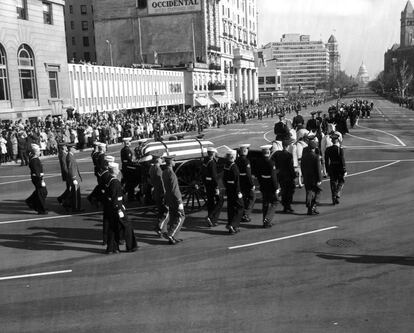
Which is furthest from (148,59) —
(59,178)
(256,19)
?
(59,178)

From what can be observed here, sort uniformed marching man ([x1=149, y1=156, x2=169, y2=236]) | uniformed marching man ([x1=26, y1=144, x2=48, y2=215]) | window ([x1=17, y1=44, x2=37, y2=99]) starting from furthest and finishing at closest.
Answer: window ([x1=17, y1=44, x2=37, y2=99]) → uniformed marching man ([x1=26, y1=144, x2=48, y2=215]) → uniformed marching man ([x1=149, y1=156, x2=169, y2=236])

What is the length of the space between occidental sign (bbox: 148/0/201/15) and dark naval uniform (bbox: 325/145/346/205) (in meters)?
68.0

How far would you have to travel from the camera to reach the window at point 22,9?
36094mm

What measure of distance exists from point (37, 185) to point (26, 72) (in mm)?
26520

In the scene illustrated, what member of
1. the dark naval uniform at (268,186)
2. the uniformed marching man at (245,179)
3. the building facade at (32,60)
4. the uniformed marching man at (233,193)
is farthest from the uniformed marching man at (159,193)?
the building facade at (32,60)

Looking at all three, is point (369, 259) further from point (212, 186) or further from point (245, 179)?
point (212, 186)

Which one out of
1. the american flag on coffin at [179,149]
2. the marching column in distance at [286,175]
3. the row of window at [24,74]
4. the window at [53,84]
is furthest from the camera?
the window at [53,84]

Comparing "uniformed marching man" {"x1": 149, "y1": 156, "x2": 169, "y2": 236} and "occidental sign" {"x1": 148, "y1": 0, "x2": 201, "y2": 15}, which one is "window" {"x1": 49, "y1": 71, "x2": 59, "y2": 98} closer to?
"uniformed marching man" {"x1": 149, "y1": 156, "x2": 169, "y2": 236}

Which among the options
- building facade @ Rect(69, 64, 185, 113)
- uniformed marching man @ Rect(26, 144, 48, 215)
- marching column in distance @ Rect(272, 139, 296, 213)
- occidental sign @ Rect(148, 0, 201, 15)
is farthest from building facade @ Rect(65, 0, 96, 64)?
marching column in distance @ Rect(272, 139, 296, 213)

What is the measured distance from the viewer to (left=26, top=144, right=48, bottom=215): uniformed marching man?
12906mm

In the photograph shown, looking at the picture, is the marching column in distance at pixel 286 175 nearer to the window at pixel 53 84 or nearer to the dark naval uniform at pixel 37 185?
the dark naval uniform at pixel 37 185

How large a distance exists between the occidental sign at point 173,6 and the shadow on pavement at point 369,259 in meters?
72.6

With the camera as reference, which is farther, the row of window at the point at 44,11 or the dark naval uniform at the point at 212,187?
the row of window at the point at 44,11

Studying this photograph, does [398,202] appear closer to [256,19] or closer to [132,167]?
[132,167]
